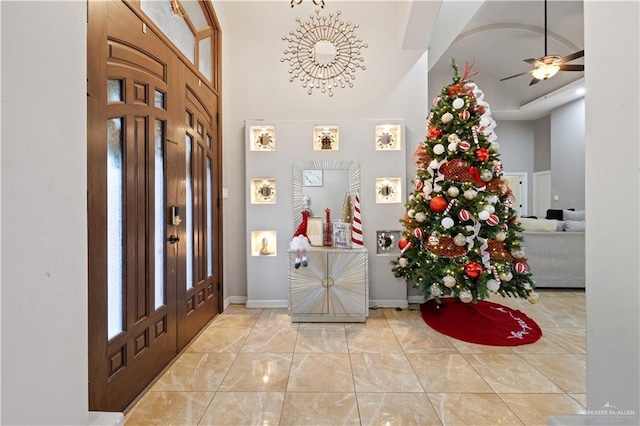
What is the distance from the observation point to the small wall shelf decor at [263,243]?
130 inches

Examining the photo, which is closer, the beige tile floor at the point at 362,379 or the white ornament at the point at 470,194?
the beige tile floor at the point at 362,379

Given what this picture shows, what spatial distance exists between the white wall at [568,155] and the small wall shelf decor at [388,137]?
5763 mm

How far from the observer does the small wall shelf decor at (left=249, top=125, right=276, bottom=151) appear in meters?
3.28

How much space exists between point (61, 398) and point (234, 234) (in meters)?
2.79

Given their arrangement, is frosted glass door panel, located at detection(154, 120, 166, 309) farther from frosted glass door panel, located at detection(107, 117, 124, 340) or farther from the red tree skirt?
the red tree skirt

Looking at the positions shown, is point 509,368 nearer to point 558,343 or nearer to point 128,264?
point 558,343

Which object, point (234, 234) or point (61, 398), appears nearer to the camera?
point (61, 398)

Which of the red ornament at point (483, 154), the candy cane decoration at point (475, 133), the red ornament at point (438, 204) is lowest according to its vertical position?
the red ornament at point (438, 204)

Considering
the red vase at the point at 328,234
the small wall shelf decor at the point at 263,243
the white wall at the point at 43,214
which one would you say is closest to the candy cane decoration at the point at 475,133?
the red vase at the point at 328,234

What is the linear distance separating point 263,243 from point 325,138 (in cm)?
144

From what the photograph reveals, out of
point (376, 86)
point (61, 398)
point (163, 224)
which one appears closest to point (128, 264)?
point (163, 224)

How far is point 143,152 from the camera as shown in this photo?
5.94 feet

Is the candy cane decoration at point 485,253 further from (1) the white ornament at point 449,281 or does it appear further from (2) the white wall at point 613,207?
(2) the white wall at point 613,207

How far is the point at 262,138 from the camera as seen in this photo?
3299 millimetres
